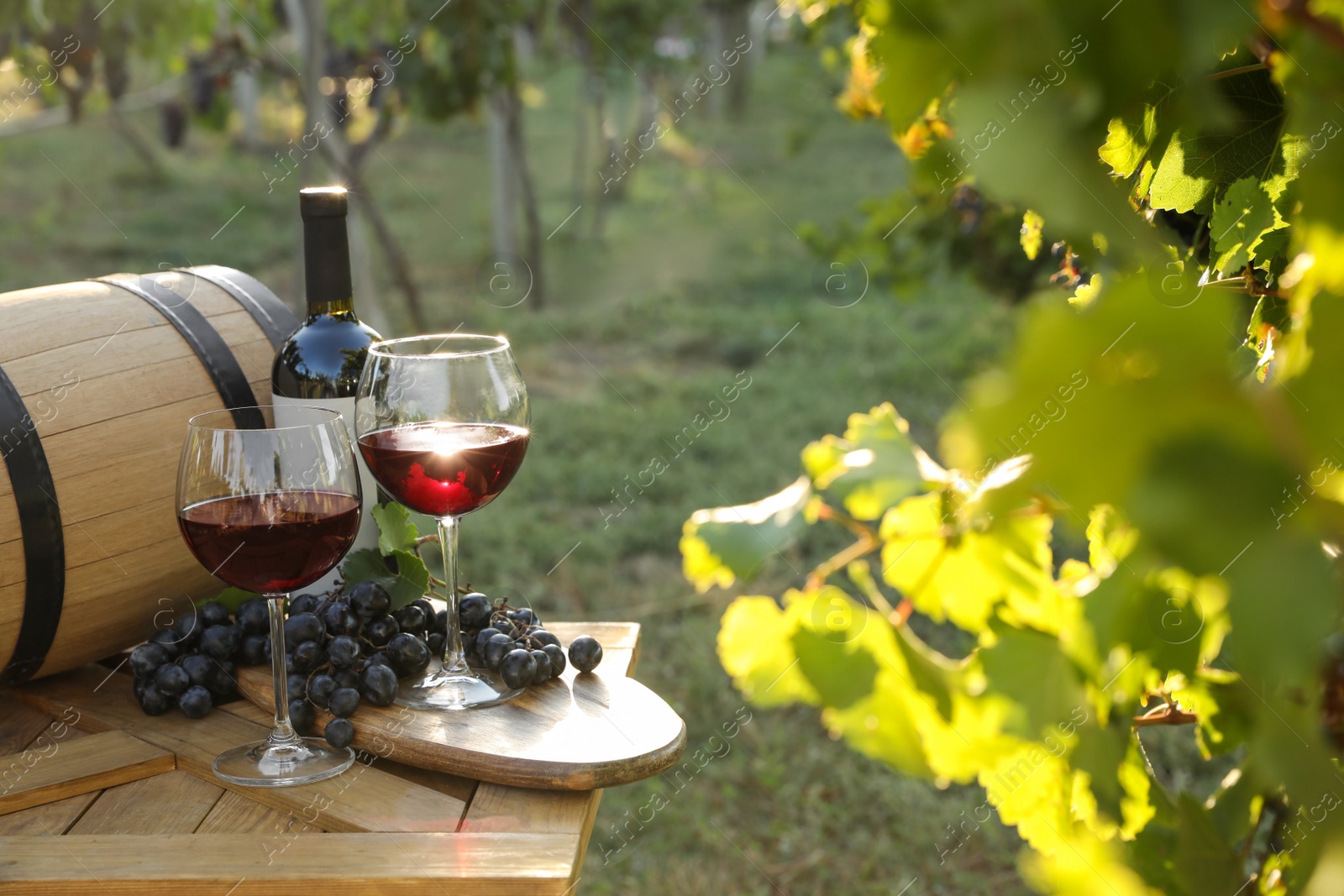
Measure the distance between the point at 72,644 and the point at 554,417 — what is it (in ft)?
15.2

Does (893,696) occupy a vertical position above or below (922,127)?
below

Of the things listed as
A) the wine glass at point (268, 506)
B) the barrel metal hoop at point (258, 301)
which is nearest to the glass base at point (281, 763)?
the wine glass at point (268, 506)

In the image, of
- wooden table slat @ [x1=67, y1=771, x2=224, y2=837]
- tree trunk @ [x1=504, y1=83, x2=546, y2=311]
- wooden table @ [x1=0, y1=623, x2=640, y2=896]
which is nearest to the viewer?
wooden table @ [x1=0, y1=623, x2=640, y2=896]

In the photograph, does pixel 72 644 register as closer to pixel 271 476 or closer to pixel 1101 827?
pixel 271 476

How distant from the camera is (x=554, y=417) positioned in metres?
5.99

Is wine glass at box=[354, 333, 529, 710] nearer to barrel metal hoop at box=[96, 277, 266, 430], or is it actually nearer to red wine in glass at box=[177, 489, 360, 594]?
red wine in glass at box=[177, 489, 360, 594]

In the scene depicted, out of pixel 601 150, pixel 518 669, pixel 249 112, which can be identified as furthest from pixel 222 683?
pixel 249 112

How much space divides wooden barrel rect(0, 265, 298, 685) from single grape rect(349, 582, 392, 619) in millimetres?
271

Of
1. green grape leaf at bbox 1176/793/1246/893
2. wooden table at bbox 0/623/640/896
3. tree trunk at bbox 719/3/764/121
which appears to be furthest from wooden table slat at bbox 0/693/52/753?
tree trunk at bbox 719/3/764/121

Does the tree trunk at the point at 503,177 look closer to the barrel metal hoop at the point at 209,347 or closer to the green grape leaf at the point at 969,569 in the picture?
the barrel metal hoop at the point at 209,347

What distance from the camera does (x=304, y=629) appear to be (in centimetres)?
127

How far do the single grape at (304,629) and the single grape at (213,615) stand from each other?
0.13 metres

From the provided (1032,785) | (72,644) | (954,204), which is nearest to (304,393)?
(72,644)

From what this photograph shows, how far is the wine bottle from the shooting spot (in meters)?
1.38
